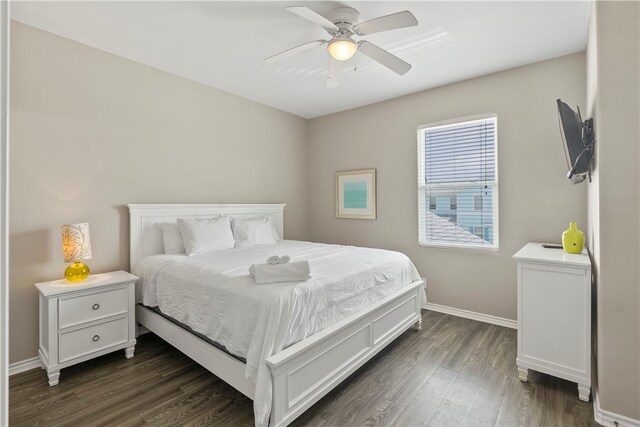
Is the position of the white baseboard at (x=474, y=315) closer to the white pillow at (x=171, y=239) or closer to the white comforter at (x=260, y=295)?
the white comforter at (x=260, y=295)

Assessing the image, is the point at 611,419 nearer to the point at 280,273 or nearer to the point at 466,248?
the point at 466,248

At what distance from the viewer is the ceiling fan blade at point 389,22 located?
1942 mm

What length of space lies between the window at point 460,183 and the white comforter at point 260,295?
926 mm

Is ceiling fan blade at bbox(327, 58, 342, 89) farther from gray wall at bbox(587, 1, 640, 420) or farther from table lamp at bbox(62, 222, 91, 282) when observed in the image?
table lamp at bbox(62, 222, 91, 282)

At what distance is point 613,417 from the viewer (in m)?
1.79

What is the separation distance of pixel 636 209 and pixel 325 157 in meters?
3.68

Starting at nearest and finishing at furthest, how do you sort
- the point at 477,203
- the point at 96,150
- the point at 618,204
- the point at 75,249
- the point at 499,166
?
the point at 618,204 < the point at 75,249 < the point at 96,150 < the point at 499,166 < the point at 477,203

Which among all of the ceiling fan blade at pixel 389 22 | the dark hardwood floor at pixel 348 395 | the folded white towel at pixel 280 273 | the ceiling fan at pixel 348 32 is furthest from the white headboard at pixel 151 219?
the ceiling fan blade at pixel 389 22

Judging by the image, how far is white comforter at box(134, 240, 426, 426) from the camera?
1.71 metres

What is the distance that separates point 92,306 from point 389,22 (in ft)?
9.89

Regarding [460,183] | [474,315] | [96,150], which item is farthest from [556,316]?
[96,150]

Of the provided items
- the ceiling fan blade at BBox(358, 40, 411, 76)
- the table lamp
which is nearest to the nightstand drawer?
the table lamp

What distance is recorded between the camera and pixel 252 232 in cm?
365

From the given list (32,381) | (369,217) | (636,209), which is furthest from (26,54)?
(636,209)
